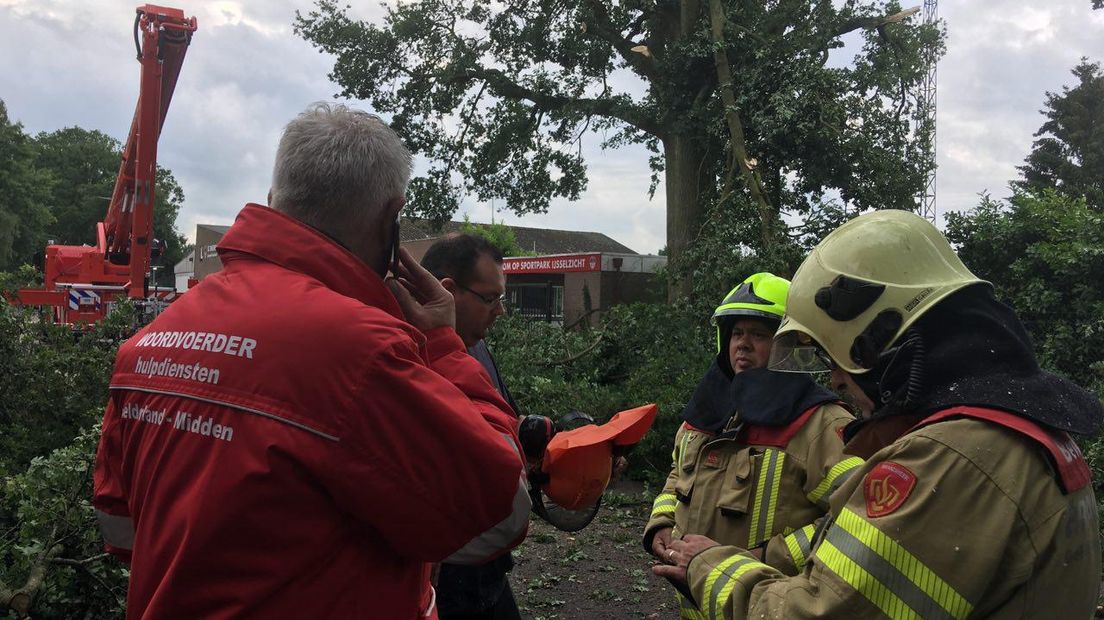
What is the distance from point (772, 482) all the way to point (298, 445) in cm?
167

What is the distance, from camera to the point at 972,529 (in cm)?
126

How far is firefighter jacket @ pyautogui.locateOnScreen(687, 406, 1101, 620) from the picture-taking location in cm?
127

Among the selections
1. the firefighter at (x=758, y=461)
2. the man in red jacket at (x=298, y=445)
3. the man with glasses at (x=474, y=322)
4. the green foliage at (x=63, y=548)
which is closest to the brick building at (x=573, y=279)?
the green foliage at (x=63, y=548)

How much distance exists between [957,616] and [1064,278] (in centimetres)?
775

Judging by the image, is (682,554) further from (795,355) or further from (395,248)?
(395,248)

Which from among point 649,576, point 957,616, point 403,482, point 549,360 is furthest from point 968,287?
point 549,360

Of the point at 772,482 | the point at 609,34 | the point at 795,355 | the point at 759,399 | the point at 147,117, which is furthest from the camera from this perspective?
the point at 609,34

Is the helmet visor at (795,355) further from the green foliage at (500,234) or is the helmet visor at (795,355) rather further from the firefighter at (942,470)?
the green foliage at (500,234)

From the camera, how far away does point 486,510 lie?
135 centimetres

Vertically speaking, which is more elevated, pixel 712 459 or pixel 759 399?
pixel 759 399

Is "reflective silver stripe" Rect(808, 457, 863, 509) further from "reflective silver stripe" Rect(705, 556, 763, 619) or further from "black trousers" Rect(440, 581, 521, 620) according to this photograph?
"black trousers" Rect(440, 581, 521, 620)

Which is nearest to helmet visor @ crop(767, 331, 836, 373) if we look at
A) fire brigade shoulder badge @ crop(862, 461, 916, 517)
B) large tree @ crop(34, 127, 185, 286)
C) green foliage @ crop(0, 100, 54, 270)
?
fire brigade shoulder badge @ crop(862, 461, 916, 517)

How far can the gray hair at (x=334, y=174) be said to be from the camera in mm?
1472

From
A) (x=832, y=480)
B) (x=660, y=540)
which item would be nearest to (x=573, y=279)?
(x=660, y=540)
